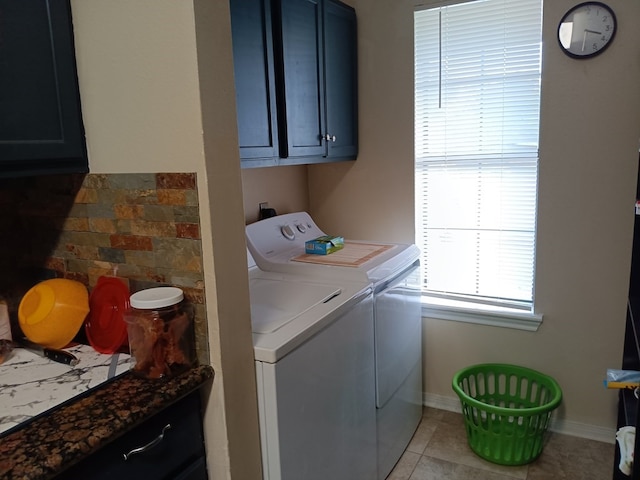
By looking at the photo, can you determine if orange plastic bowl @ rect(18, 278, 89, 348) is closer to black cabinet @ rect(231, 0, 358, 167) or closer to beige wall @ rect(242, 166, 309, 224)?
black cabinet @ rect(231, 0, 358, 167)

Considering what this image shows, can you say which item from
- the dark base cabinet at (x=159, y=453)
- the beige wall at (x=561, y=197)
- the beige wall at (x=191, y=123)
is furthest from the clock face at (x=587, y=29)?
the dark base cabinet at (x=159, y=453)

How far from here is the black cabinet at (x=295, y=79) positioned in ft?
6.16

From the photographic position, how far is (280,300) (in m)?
1.81

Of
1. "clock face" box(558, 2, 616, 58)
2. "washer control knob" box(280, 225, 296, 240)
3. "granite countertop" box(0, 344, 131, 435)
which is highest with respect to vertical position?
"clock face" box(558, 2, 616, 58)

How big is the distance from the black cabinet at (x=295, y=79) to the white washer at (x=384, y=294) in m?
0.42

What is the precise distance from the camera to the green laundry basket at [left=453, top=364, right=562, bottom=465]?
221cm

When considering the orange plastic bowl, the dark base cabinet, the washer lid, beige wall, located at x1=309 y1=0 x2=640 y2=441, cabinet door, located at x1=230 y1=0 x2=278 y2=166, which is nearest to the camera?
the dark base cabinet

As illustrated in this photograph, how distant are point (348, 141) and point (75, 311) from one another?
1699mm

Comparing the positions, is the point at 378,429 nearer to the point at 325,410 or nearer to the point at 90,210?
the point at 325,410

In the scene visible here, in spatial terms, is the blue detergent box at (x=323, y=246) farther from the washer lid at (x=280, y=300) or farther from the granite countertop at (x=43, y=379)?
the granite countertop at (x=43, y=379)

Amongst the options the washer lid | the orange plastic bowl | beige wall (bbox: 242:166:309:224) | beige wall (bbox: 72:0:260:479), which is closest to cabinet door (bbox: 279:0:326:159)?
beige wall (bbox: 242:166:309:224)

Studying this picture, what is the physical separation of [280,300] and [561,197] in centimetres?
144

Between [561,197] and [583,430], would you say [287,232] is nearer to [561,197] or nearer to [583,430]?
[561,197]

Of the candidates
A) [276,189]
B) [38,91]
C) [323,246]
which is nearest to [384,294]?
[323,246]
